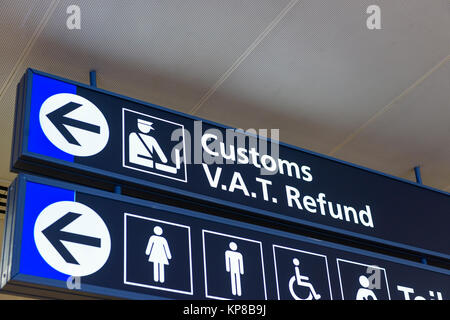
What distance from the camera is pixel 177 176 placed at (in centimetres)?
271

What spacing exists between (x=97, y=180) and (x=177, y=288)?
513 millimetres

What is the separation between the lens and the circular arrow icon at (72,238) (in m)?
2.18

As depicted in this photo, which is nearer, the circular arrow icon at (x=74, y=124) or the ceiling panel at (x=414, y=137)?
the circular arrow icon at (x=74, y=124)

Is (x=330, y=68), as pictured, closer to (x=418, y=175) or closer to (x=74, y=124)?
(x=418, y=175)

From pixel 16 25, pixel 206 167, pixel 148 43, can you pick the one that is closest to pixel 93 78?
pixel 148 43

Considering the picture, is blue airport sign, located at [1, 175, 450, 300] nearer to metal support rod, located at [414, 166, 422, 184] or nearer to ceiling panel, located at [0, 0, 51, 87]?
ceiling panel, located at [0, 0, 51, 87]

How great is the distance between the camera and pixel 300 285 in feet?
8.85

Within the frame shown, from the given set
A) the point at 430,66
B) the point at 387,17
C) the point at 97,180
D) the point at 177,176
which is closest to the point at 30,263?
the point at 97,180

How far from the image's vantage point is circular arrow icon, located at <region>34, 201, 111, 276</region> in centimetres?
218

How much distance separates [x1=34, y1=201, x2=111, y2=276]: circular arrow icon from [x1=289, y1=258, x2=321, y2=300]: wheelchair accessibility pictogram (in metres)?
0.78

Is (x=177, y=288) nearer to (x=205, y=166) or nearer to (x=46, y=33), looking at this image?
(x=205, y=166)

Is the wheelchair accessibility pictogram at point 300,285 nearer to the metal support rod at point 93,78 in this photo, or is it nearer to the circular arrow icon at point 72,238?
the circular arrow icon at point 72,238

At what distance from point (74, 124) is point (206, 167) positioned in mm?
577

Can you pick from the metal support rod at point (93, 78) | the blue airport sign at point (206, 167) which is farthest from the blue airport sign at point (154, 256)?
the metal support rod at point (93, 78)
